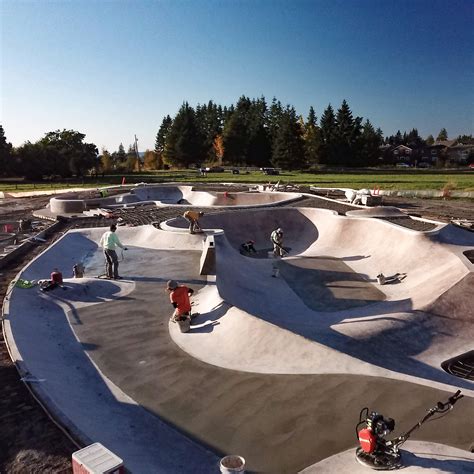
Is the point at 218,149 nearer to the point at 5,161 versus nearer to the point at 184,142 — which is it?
the point at 184,142

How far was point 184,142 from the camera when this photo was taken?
9675cm

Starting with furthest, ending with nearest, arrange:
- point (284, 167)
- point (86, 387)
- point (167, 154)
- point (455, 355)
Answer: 1. point (167, 154)
2. point (284, 167)
3. point (455, 355)
4. point (86, 387)

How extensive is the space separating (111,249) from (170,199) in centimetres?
3282

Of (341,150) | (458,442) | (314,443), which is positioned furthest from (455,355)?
(341,150)

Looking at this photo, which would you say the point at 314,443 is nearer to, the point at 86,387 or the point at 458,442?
the point at 458,442

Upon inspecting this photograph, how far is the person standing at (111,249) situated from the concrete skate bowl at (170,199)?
1870cm

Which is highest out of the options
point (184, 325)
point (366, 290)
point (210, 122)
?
point (210, 122)

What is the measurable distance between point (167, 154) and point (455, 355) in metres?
92.6

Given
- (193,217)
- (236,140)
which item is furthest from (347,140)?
(193,217)

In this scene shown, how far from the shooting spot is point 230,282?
1616 centimetres

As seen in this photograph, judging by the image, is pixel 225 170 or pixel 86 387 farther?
pixel 225 170

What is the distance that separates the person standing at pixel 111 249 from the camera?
48.6ft

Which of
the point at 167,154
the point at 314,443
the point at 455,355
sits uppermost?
the point at 167,154

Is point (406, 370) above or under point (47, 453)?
under
